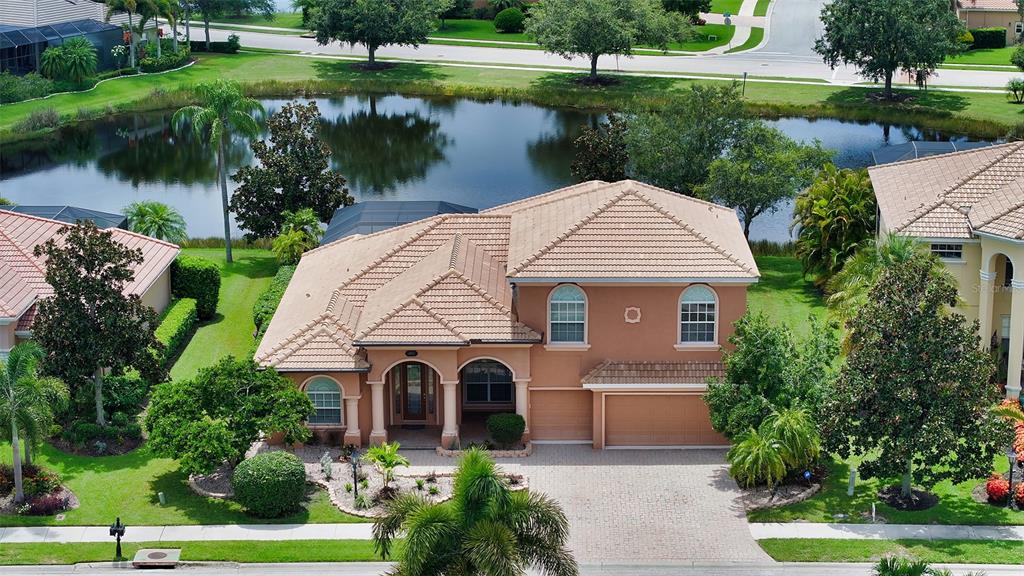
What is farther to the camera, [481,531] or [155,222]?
[155,222]

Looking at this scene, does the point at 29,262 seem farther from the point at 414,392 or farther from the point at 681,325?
the point at 681,325

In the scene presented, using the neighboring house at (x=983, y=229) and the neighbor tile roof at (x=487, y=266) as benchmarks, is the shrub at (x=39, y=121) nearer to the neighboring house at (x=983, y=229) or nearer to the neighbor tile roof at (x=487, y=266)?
the neighbor tile roof at (x=487, y=266)

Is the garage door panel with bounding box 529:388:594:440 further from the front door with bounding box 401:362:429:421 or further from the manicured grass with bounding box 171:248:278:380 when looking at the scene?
the manicured grass with bounding box 171:248:278:380

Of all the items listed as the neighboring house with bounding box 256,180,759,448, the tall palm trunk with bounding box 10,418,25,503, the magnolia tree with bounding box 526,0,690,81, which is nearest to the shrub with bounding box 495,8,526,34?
the magnolia tree with bounding box 526,0,690,81

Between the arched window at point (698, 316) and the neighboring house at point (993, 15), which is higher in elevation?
the neighboring house at point (993, 15)

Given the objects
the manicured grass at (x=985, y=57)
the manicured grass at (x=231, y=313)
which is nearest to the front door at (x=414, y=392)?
the manicured grass at (x=231, y=313)

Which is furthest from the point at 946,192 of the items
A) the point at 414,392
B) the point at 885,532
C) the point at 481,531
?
the point at 481,531

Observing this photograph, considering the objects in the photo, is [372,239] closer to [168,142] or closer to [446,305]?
[446,305]
